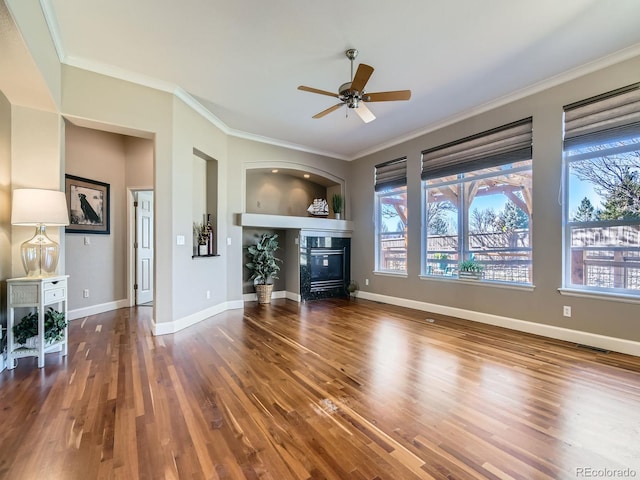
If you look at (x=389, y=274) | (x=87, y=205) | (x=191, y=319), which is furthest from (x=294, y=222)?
(x=87, y=205)

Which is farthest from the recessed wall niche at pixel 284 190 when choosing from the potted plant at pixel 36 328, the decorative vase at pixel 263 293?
the potted plant at pixel 36 328

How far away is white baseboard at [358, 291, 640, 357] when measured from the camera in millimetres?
3096

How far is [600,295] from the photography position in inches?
128

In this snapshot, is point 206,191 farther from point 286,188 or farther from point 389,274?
point 389,274

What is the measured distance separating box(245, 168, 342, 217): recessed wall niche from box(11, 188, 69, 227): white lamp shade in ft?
11.0

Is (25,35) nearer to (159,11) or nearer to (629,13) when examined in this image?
(159,11)

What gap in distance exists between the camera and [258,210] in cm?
620

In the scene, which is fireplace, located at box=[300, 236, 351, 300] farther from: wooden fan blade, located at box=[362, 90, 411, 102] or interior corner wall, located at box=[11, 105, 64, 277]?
interior corner wall, located at box=[11, 105, 64, 277]

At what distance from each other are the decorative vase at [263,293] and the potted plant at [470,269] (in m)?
3.40

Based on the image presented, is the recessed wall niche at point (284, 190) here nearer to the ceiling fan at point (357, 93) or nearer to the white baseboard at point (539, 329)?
the ceiling fan at point (357, 93)

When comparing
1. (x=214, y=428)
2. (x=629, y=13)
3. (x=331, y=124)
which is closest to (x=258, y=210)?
(x=331, y=124)

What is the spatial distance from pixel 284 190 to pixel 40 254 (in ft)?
Answer: 14.2

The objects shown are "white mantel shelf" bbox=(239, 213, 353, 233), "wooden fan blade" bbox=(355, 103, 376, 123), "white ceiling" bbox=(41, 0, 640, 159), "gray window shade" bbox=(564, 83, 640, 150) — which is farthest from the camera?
"white mantel shelf" bbox=(239, 213, 353, 233)

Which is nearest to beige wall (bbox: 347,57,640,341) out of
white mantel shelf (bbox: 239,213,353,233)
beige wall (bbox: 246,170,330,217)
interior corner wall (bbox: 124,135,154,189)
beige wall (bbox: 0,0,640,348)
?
beige wall (bbox: 0,0,640,348)
